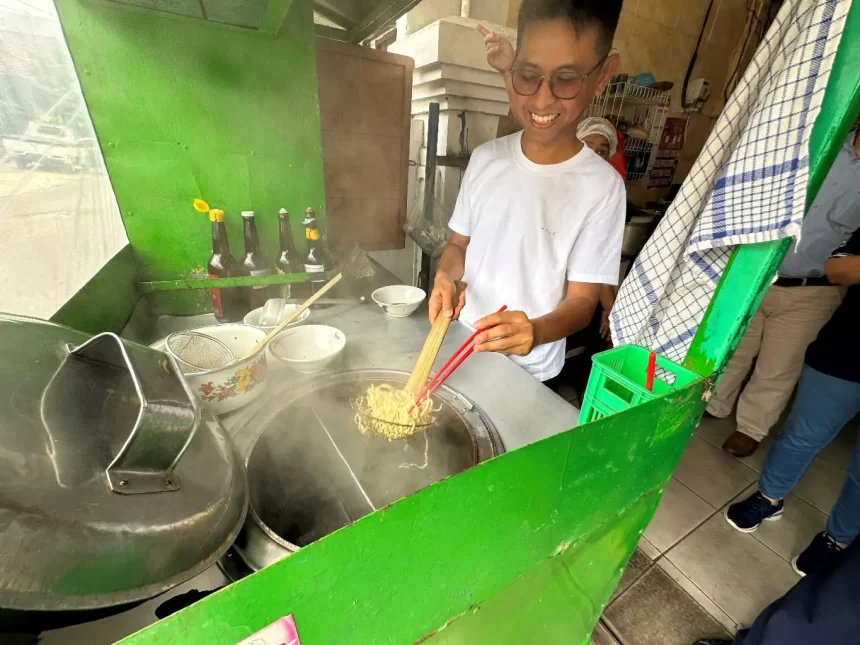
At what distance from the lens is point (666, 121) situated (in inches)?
166

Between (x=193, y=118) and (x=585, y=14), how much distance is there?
1.52m

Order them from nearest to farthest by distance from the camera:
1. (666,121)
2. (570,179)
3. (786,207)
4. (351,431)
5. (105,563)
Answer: (105,563)
(786,207)
(351,431)
(570,179)
(666,121)

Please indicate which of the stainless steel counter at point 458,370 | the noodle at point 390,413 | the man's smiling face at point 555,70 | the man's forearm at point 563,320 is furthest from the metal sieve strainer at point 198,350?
the man's smiling face at point 555,70

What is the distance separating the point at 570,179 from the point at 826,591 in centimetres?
180

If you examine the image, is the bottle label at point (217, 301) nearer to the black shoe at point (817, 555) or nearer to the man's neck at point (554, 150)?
the man's neck at point (554, 150)

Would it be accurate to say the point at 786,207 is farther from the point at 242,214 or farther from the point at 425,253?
the point at 425,253

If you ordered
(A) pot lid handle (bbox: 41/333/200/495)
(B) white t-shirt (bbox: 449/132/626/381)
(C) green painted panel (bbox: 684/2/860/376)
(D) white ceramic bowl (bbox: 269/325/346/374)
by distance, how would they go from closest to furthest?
(A) pot lid handle (bbox: 41/333/200/495) → (C) green painted panel (bbox: 684/2/860/376) → (D) white ceramic bowl (bbox: 269/325/346/374) → (B) white t-shirt (bbox: 449/132/626/381)

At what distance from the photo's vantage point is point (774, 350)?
291 centimetres

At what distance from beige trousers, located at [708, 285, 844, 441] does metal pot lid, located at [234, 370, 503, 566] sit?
2.85m

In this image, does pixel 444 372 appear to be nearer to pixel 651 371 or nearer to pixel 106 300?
pixel 651 371

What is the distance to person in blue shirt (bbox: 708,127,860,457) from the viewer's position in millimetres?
2266

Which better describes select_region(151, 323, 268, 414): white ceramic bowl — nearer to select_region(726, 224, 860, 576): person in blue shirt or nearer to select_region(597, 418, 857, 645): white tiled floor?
select_region(597, 418, 857, 645): white tiled floor

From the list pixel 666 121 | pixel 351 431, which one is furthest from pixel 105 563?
pixel 666 121

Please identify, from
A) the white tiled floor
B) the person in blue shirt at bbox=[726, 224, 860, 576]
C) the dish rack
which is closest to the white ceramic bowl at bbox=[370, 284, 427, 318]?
the white tiled floor
